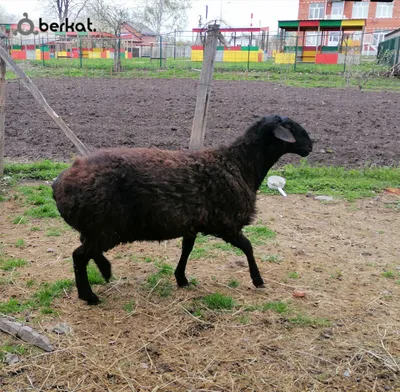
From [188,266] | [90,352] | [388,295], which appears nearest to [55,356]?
[90,352]

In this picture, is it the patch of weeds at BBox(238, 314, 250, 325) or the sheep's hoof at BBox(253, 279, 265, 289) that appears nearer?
the patch of weeds at BBox(238, 314, 250, 325)

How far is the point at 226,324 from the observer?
3.84m

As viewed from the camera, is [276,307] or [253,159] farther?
[253,159]

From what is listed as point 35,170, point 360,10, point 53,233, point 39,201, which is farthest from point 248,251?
point 360,10

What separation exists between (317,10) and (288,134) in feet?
222

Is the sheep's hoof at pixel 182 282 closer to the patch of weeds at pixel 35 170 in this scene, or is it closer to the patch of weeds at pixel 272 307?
the patch of weeds at pixel 272 307

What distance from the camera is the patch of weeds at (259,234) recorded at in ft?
18.8

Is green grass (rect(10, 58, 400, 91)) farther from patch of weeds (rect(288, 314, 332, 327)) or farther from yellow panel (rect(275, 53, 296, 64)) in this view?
patch of weeds (rect(288, 314, 332, 327))

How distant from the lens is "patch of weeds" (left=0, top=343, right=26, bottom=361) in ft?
10.8

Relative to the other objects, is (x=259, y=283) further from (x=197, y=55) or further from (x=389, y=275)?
(x=197, y=55)

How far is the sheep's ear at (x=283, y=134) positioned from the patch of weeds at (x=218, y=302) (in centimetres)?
166

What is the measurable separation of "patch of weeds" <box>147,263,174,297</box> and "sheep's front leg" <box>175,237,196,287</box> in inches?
4.6

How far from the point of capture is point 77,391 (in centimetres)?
300

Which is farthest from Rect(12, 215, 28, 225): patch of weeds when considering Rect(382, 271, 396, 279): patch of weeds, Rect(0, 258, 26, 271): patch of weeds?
Rect(382, 271, 396, 279): patch of weeds
